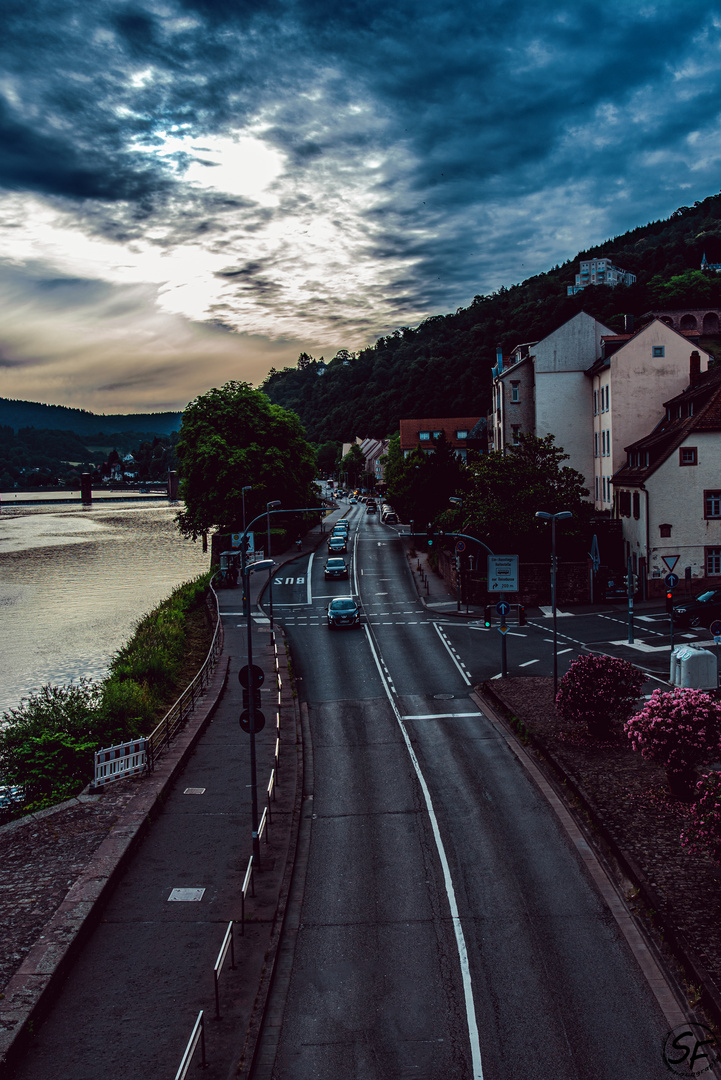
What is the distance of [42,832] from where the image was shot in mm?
19562

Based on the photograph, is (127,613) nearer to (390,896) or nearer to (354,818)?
(354,818)

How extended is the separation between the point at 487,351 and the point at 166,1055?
15502cm

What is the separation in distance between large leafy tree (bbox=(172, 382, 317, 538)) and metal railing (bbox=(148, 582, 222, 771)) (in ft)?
107

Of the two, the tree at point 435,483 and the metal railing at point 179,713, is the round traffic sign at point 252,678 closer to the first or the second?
the metal railing at point 179,713

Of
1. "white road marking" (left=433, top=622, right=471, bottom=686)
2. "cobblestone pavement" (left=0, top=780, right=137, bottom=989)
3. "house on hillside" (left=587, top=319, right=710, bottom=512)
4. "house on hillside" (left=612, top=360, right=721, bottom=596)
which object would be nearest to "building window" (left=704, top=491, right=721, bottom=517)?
"house on hillside" (left=612, top=360, right=721, bottom=596)

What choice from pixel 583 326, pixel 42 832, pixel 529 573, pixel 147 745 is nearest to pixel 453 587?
pixel 529 573

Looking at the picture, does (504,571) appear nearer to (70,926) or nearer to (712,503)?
(712,503)

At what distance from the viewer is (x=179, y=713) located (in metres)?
28.8

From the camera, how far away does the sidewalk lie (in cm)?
1128

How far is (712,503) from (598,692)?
1221 inches

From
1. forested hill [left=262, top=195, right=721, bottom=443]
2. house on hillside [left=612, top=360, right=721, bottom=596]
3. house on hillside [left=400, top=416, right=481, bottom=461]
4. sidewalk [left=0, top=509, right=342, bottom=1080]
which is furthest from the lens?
forested hill [left=262, top=195, right=721, bottom=443]

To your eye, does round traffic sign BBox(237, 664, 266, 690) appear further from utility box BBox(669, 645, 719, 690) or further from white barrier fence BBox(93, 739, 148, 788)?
utility box BBox(669, 645, 719, 690)

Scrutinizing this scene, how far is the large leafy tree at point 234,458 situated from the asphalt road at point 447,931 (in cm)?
4609

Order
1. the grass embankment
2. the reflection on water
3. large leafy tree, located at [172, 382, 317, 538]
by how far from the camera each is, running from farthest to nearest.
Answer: large leafy tree, located at [172, 382, 317, 538] → the reflection on water → the grass embankment
